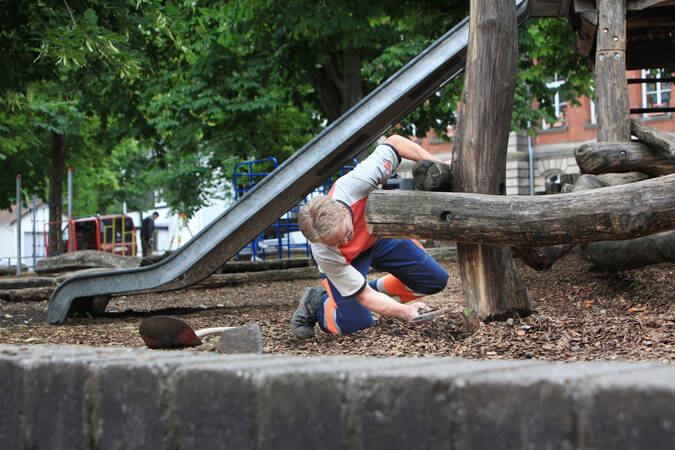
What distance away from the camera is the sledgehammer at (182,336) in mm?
4145

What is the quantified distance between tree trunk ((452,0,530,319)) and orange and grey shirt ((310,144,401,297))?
503mm

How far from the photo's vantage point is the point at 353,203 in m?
4.46

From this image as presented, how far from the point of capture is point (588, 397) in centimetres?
137

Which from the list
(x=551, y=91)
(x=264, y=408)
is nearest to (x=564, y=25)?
(x=551, y=91)

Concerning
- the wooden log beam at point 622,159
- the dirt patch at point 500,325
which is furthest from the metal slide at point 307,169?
the wooden log beam at point 622,159

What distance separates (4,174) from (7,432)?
57.2ft

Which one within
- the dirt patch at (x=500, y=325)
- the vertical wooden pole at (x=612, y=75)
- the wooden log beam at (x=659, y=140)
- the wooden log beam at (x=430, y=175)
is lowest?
the dirt patch at (x=500, y=325)

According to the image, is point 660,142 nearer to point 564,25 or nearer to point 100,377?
point 100,377

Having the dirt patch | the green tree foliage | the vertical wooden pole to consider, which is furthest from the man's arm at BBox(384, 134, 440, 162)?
the green tree foliage

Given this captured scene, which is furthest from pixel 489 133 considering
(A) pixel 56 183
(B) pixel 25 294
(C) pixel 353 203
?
(A) pixel 56 183

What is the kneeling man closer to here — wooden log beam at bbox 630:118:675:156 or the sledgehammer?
the sledgehammer

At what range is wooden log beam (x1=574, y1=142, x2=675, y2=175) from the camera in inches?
221

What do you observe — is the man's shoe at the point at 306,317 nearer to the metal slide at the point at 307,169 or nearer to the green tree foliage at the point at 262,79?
the metal slide at the point at 307,169

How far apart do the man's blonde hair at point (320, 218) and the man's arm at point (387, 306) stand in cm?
48
